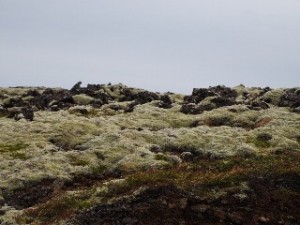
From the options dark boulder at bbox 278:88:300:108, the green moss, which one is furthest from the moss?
dark boulder at bbox 278:88:300:108

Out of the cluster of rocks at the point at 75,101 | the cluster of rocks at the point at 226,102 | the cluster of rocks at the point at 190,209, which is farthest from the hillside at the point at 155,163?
the cluster of rocks at the point at 75,101

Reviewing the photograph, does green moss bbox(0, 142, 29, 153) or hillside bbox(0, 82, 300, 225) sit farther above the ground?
hillside bbox(0, 82, 300, 225)

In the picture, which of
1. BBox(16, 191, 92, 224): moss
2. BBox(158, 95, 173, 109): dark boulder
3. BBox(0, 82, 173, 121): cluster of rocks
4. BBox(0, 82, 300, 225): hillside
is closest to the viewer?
BBox(0, 82, 300, 225): hillside

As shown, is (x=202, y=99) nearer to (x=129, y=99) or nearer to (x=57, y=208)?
(x=129, y=99)

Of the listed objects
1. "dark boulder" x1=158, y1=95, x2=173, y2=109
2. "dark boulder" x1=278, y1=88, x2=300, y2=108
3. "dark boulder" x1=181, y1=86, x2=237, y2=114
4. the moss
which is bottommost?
the moss

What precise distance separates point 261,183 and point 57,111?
43066 mm

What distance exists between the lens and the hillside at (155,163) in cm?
3106

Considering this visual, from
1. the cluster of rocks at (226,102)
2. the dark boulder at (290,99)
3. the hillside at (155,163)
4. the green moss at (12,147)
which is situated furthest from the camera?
the cluster of rocks at (226,102)

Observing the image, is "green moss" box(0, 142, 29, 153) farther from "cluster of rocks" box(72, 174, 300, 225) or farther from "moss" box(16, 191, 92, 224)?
"cluster of rocks" box(72, 174, 300, 225)

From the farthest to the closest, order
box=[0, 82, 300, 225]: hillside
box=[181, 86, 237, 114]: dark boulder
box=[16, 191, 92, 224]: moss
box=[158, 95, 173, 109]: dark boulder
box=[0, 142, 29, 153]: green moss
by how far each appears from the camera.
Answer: box=[158, 95, 173, 109]: dark boulder
box=[181, 86, 237, 114]: dark boulder
box=[0, 142, 29, 153]: green moss
box=[16, 191, 92, 224]: moss
box=[0, 82, 300, 225]: hillside

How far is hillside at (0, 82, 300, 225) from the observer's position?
31.1 m

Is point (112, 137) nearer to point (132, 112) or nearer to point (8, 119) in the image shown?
point (132, 112)

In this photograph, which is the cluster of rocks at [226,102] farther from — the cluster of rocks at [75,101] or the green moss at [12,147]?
the green moss at [12,147]

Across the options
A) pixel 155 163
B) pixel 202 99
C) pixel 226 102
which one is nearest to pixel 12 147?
pixel 155 163
